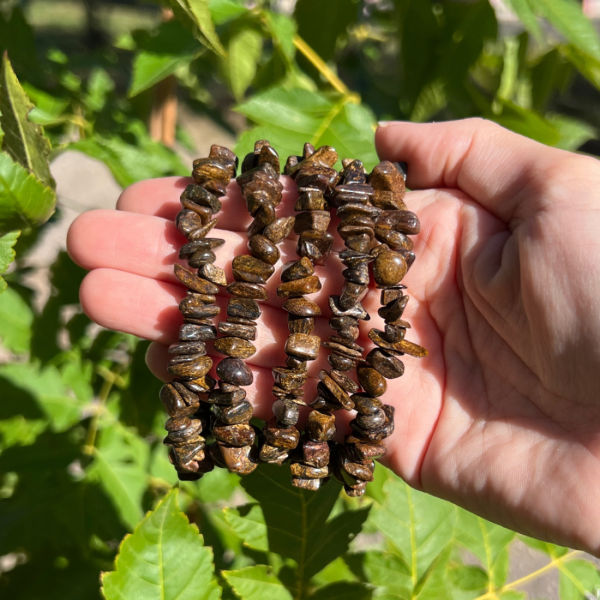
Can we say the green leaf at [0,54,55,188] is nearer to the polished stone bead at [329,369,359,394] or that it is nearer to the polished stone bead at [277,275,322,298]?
the polished stone bead at [277,275,322,298]

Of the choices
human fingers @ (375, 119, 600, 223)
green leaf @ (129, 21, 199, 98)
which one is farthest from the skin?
green leaf @ (129, 21, 199, 98)

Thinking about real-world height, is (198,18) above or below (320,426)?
above

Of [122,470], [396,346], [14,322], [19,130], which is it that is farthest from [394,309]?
[14,322]

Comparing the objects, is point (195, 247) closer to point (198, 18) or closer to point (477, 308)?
point (198, 18)

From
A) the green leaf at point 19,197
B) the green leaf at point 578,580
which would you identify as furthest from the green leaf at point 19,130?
the green leaf at point 578,580

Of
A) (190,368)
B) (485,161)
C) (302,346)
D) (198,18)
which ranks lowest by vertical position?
(190,368)

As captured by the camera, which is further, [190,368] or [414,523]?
[414,523]

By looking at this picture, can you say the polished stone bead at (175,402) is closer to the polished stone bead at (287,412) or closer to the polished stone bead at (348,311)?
the polished stone bead at (287,412)
